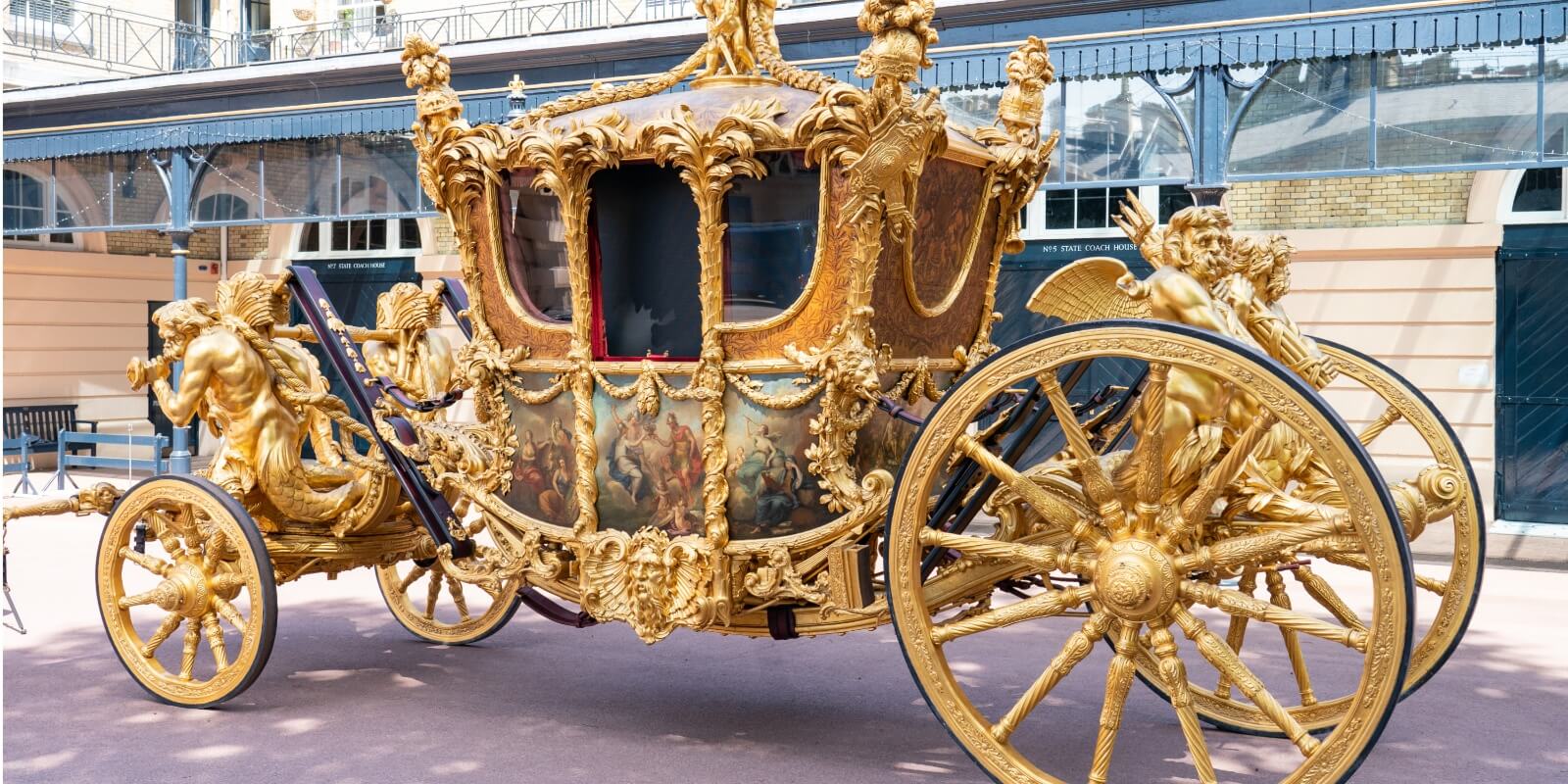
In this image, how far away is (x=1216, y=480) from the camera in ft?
13.3

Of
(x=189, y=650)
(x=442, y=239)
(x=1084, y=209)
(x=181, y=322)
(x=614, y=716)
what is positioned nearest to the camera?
(x=614, y=716)

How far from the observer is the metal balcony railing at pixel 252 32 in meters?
15.9

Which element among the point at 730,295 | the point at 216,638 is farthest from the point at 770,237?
the point at 216,638

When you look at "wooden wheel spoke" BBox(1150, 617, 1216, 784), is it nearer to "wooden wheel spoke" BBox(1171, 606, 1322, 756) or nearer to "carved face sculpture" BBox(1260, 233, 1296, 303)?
"wooden wheel spoke" BBox(1171, 606, 1322, 756)

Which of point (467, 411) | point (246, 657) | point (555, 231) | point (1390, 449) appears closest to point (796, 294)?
point (555, 231)

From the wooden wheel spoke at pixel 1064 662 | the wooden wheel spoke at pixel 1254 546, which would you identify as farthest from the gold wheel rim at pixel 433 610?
the wooden wheel spoke at pixel 1254 546

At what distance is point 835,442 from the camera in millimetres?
4805

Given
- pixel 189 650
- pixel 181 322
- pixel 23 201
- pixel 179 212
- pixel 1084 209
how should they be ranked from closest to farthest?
pixel 189 650 → pixel 181 322 → pixel 1084 209 → pixel 179 212 → pixel 23 201

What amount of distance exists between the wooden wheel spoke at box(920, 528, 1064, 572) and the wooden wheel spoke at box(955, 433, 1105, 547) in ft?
0.33

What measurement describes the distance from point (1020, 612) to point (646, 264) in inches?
70.1

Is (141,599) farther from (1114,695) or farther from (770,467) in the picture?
(1114,695)

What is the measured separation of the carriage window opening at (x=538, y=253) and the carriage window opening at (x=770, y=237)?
26.5 inches

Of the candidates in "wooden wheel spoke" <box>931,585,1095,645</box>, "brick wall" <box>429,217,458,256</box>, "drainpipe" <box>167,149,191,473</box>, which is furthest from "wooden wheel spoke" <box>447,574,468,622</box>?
"brick wall" <box>429,217,458,256</box>

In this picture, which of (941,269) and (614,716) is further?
(614,716)
